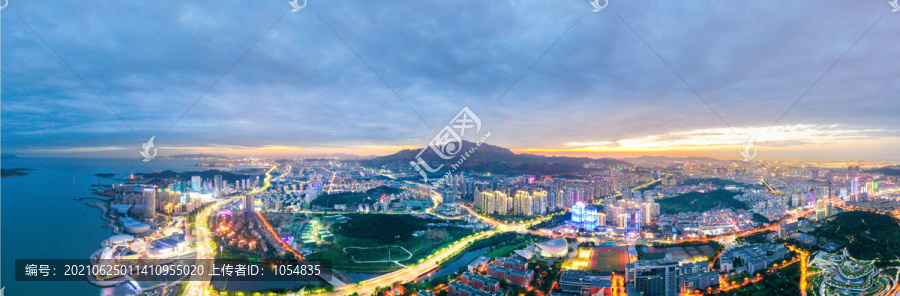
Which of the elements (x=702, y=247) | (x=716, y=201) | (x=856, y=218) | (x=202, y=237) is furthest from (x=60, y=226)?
(x=716, y=201)

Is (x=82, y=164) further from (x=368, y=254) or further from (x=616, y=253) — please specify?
(x=616, y=253)

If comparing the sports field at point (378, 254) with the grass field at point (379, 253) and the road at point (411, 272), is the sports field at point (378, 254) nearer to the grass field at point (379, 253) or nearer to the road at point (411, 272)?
the grass field at point (379, 253)

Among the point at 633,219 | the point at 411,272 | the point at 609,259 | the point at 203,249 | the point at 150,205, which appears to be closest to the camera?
the point at 411,272

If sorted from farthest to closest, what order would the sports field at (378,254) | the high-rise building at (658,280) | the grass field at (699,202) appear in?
the grass field at (699,202) → the sports field at (378,254) → the high-rise building at (658,280)

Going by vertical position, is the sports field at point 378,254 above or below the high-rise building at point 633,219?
below

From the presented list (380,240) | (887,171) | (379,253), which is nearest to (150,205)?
(380,240)

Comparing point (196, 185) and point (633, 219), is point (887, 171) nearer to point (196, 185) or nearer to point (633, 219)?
point (633, 219)

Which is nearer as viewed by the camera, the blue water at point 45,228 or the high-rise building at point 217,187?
the blue water at point 45,228

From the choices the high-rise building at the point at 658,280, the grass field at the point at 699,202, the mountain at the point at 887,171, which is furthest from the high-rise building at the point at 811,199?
the high-rise building at the point at 658,280

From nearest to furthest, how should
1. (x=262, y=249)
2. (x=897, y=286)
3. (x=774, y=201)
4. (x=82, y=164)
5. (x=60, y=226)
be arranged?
(x=897, y=286), (x=262, y=249), (x=60, y=226), (x=774, y=201), (x=82, y=164)
